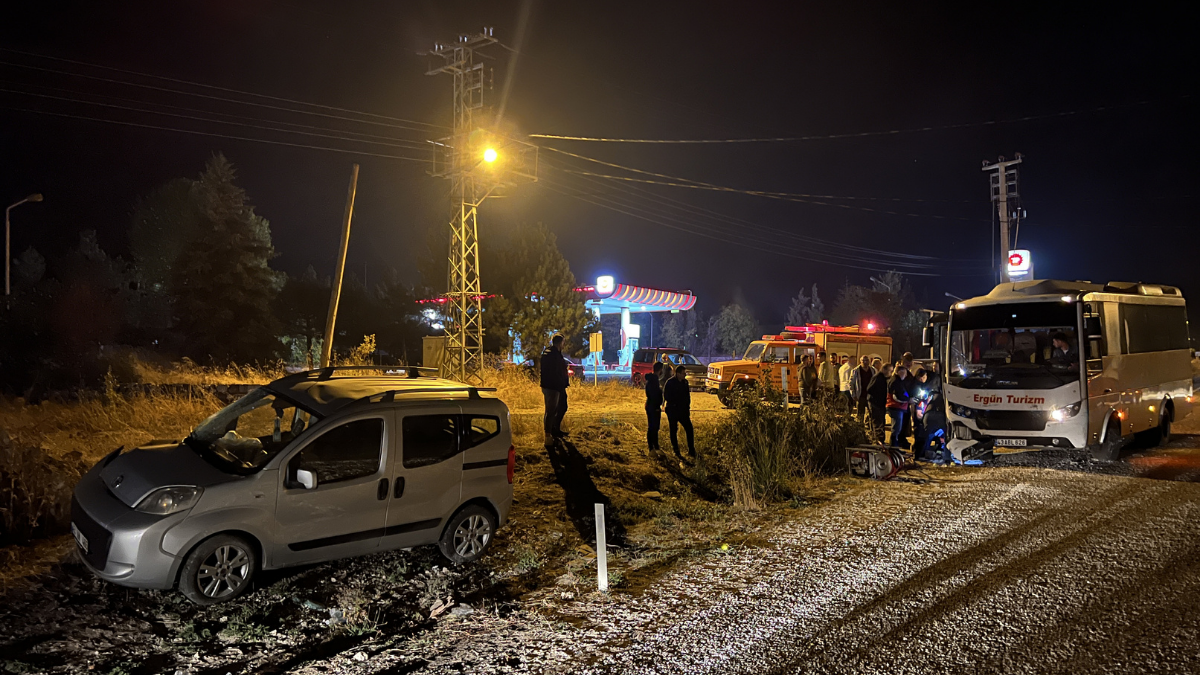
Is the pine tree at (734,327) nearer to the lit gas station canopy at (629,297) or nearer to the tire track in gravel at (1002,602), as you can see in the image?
the lit gas station canopy at (629,297)

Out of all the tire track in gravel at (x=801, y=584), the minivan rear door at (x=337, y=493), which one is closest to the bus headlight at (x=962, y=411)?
the tire track in gravel at (x=801, y=584)

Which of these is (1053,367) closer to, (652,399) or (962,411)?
(962,411)

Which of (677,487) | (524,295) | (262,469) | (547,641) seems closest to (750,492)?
(677,487)

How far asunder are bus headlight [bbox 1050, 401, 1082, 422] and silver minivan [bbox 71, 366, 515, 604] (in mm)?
8966

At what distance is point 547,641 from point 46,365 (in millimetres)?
21670

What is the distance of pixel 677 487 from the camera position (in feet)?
36.1

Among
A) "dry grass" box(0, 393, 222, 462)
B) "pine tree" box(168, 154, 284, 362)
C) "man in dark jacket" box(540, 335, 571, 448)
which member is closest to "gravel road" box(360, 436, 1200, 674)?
"man in dark jacket" box(540, 335, 571, 448)

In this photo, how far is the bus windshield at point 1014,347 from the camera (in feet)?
38.0

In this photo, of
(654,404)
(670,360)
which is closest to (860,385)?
(654,404)

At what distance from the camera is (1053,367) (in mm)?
11609

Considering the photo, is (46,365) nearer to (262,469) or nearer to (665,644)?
→ (262,469)

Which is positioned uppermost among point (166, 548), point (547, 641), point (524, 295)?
point (524, 295)

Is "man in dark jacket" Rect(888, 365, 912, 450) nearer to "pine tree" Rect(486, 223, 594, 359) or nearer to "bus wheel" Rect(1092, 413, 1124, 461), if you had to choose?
"bus wheel" Rect(1092, 413, 1124, 461)

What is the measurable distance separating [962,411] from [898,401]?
4.32 feet
